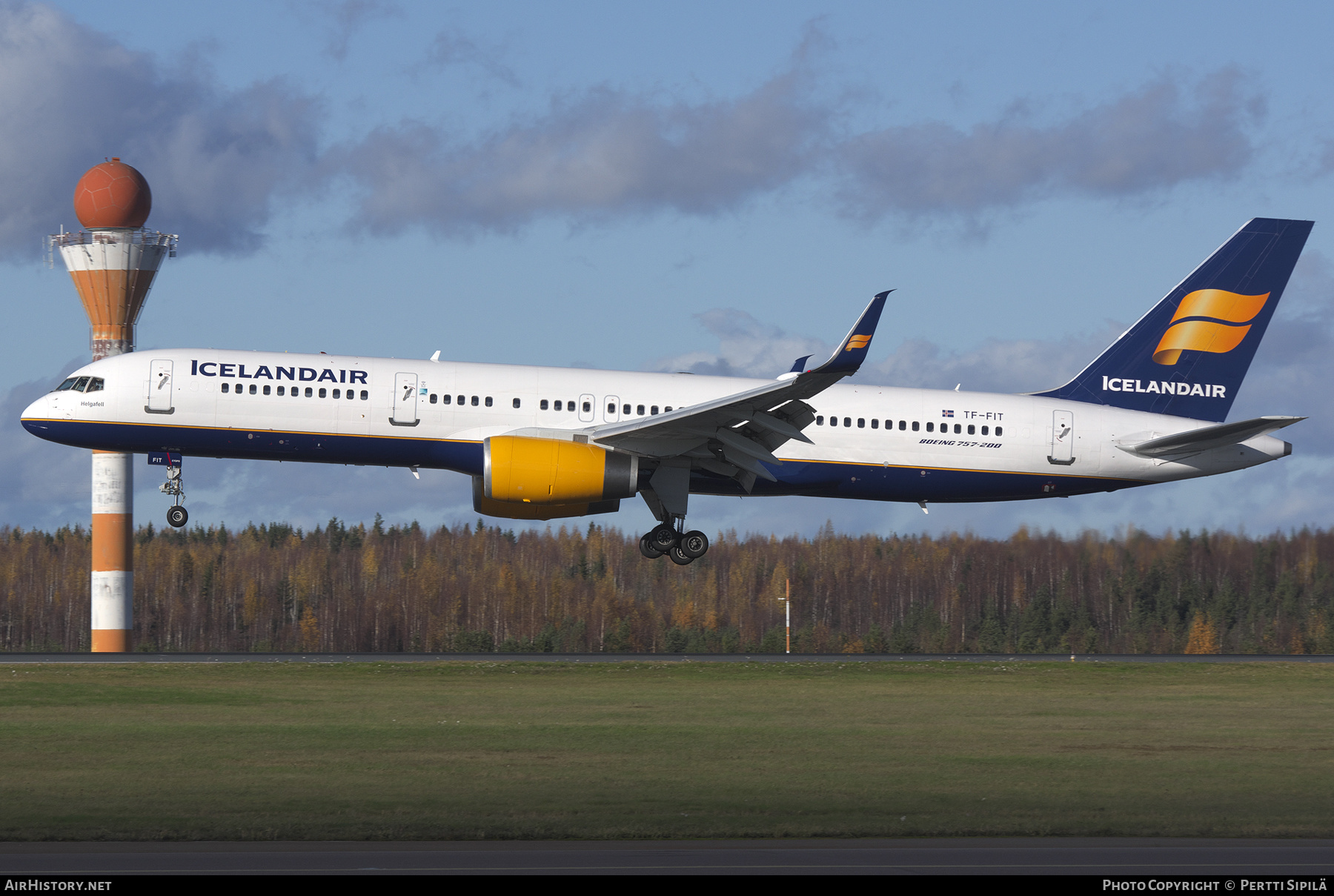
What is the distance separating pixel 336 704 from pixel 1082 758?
15.1 meters

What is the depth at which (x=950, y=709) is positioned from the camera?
3098 centimetres

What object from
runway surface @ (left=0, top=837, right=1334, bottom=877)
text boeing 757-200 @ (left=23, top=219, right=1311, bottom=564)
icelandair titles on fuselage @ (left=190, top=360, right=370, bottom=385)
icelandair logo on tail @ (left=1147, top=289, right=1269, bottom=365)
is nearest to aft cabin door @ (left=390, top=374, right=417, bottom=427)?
text boeing 757-200 @ (left=23, top=219, right=1311, bottom=564)

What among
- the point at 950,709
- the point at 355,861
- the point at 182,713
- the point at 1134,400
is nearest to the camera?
the point at 355,861

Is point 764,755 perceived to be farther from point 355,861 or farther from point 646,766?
point 355,861

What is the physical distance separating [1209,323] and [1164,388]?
2.55m

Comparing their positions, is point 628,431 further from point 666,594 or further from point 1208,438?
point 666,594

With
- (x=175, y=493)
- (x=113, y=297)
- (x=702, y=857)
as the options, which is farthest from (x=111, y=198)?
(x=702, y=857)

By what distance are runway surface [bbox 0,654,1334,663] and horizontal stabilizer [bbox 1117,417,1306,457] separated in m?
7.05

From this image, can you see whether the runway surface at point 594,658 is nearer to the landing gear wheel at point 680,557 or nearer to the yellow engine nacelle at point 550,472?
the landing gear wheel at point 680,557

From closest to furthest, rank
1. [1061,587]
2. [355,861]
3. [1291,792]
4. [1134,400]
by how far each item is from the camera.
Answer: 1. [355,861]
2. [1291,792]
3. [1134,400]
4. [1061,587]

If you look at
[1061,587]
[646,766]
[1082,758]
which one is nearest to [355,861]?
[646,766]

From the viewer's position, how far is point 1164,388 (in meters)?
40.4

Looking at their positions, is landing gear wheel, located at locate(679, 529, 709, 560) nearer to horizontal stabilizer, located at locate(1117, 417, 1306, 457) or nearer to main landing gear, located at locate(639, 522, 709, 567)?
main landing gear, located at locate(639, 522, 709, 567)

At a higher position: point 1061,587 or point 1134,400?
point 1134,400
